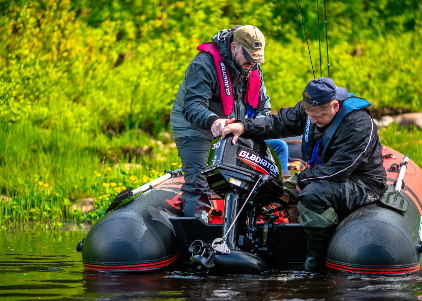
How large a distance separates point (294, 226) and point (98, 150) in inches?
262

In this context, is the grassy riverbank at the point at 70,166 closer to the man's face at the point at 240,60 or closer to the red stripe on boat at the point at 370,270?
the man's face at the point at 240,60

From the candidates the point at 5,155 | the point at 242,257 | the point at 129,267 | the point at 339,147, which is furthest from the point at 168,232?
the point at 5,155

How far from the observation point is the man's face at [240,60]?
18.5 ft

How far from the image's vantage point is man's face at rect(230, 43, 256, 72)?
222 inches

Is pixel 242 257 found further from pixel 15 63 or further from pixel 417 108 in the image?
pixel 417 108

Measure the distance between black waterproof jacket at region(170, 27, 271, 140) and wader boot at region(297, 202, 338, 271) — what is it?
100 cm

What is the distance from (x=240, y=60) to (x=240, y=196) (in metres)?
1.18

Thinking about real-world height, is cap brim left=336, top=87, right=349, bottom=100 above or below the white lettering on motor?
above

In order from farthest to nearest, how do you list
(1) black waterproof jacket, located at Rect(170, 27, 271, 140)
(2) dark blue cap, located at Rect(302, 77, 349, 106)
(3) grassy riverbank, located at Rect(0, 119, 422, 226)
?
(3) grassy riverbank, located at Rect(0, 119, 422, 226) → (1) black waterproof jacket, located at Rect(170, 27, 271, 140) → (2) dark blue cap, located at Rect(302, 77, 349, 106)

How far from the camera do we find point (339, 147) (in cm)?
507

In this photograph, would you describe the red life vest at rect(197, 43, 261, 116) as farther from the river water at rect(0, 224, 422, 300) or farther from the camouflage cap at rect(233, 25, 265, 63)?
the river water at rect(0, 224, 422, 300)

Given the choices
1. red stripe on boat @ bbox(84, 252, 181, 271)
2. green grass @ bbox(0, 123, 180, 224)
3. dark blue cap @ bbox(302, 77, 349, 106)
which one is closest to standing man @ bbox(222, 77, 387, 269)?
dark blue cap @ bbox(302, 77, 349, 106)

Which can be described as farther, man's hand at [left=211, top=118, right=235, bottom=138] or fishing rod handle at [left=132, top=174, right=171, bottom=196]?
fishing rod handle at [left=132, top=174, right=171, bottom=196]

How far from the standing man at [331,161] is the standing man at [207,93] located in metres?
0.45
